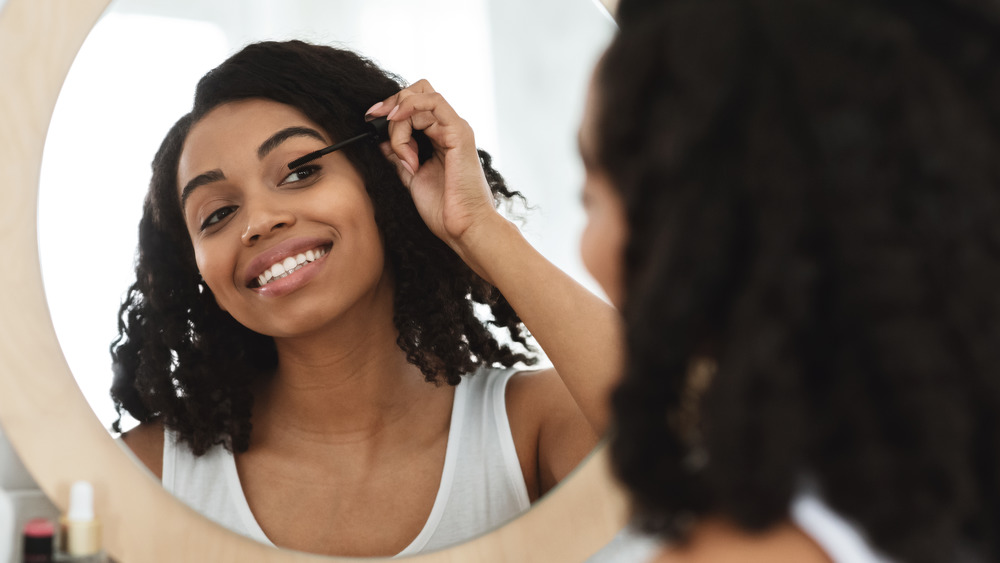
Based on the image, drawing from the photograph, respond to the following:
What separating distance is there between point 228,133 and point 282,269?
0.11 metres

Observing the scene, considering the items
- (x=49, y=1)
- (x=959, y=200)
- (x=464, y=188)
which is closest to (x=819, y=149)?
(x=959, y=200)

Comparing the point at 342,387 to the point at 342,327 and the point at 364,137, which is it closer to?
the point at 342,327

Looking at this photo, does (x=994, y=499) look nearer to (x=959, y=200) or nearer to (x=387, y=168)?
(x=959, y=200)

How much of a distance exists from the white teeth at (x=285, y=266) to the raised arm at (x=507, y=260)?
0.36 feet

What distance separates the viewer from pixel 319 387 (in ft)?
2.31

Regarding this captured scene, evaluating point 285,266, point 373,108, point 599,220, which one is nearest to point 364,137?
point 373,108

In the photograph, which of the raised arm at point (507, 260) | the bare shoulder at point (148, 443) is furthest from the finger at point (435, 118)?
the bare shoulder at point (148, 443)

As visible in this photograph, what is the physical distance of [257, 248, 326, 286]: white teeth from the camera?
671 mm

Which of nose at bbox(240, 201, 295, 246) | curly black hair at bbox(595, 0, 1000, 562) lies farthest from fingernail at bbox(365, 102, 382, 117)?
curly black hair at bbox(595, 0, 1000, 562)

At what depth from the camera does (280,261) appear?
2.20 feet

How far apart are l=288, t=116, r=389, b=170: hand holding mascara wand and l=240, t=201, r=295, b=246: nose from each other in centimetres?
4

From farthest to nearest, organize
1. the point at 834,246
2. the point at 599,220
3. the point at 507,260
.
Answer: the point at 507,260 → the point at 599,220 → the point at 834,246

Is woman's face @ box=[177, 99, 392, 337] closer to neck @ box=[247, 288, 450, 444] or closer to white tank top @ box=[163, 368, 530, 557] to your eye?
neck @ box=[247, 288, 450, 444]

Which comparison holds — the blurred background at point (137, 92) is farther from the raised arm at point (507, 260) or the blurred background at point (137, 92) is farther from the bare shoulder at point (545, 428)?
the bare shoulder at point (545, 428)
